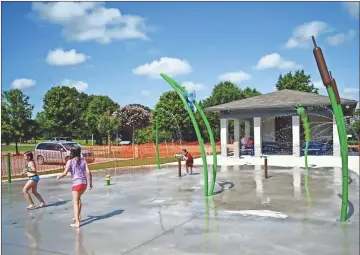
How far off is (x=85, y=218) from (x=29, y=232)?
4.22ft

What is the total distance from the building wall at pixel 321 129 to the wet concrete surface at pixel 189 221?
679 inches

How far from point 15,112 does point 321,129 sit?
3074 cm

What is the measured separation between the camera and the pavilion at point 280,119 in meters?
24.5

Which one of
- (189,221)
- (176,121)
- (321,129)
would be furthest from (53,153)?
(176,121)

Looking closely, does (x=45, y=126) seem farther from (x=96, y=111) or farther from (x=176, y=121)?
(x=176, y=121)

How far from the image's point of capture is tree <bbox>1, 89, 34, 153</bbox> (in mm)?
38156

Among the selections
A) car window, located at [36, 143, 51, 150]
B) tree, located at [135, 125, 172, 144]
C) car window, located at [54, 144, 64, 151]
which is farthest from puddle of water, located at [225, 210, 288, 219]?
tree, located at [135, 125, 172, 144]

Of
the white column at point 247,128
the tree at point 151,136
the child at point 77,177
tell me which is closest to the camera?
the child at point 77,177

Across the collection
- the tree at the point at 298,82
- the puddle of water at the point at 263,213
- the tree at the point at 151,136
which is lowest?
the puddle of water at the point at 263,213

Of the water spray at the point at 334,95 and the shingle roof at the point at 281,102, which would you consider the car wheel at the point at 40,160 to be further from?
the water spray at the point at 334,95

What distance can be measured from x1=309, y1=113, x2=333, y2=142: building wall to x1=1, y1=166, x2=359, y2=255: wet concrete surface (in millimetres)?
17246

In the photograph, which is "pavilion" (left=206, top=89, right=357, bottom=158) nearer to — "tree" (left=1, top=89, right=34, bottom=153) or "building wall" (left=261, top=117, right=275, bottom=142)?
"building wall" (left=261, top=117, right=275, bottom=142)

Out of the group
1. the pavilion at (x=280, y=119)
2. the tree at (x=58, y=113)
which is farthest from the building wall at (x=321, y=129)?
the tree at (x=58, y=113)

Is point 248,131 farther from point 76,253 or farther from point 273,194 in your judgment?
point 76,253
